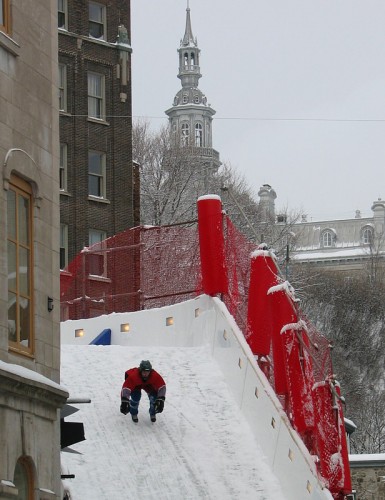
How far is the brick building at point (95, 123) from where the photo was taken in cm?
5634

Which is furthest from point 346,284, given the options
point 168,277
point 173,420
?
point 173,420

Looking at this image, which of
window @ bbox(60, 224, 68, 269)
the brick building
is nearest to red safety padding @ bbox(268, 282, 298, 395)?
window @ bbox(60, 224, 68, 269)

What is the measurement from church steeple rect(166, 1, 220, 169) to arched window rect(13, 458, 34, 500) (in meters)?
128

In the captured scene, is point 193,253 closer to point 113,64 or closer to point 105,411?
point 105,411

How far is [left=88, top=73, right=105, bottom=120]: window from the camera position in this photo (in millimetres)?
57750

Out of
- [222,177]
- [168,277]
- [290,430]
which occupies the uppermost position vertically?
[222,177]

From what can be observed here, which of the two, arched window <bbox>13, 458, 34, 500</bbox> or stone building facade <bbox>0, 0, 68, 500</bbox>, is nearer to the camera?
stone building facade <bbox>0, 0, 68, 500</bbox>

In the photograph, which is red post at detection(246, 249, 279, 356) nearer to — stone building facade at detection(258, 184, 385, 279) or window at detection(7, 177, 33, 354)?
window at detection(7, 177, 33, 354)

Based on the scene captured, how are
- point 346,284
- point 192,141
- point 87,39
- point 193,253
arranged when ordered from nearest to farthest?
point 193,253, point 87,39, point 192,141, point 346,284

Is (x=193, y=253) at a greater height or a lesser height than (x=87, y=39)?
lesser

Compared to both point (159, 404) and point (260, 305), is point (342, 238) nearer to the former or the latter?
point (260, 305)

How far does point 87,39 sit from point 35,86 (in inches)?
1578

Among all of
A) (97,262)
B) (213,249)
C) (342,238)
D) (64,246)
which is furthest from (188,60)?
(213,249)

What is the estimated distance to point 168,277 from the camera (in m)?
34.1
